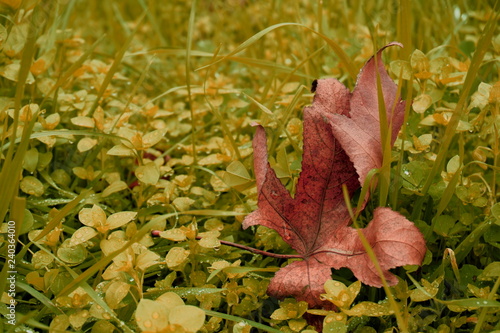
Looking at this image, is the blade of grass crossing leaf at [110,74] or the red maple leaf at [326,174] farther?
the blade of grass crossing leaf at [110,74]

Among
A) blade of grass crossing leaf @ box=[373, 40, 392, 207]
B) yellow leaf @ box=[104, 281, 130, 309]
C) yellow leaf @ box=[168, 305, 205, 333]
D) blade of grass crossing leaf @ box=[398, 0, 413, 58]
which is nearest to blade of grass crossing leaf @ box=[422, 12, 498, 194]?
blade of grass crossing leaf @ box=[373, 40, 392, 207]

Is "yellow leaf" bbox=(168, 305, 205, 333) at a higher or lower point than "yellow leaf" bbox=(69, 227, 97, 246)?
lower

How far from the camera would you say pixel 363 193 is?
4.75 feet

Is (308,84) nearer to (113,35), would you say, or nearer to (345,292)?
(345,292)

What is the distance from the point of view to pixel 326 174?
158cm

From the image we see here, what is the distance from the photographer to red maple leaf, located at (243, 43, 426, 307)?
1506 millimetres

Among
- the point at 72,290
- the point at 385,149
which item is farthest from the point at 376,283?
the point at 72,290

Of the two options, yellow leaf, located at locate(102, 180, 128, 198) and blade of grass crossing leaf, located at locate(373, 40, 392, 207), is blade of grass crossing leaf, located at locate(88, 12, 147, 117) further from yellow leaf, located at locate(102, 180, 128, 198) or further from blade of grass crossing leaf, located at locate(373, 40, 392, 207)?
blade of grass crossing leaf, located at locate(373, 40, 392, 207)

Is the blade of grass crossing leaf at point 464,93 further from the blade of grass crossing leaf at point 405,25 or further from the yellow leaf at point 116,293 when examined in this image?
the yellow leaf at point 116,293

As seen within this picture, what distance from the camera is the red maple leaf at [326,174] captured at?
4.94 ft

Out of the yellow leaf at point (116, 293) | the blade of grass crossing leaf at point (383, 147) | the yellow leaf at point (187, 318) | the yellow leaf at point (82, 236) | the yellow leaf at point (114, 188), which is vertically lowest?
the yellow leaf at point (116, 293)

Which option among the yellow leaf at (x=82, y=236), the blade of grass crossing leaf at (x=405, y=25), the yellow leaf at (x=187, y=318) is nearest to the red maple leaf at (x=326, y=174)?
the blade of grass crossing leaf at (x=405, y=25)

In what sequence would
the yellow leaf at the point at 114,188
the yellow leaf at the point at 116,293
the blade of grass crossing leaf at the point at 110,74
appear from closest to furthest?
the yellow leaf at the point at 116,293 → the yellow leaf at the point at 114,188 → the blade of grass crossing leaf at the point at 110,74

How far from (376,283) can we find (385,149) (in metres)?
0.38
